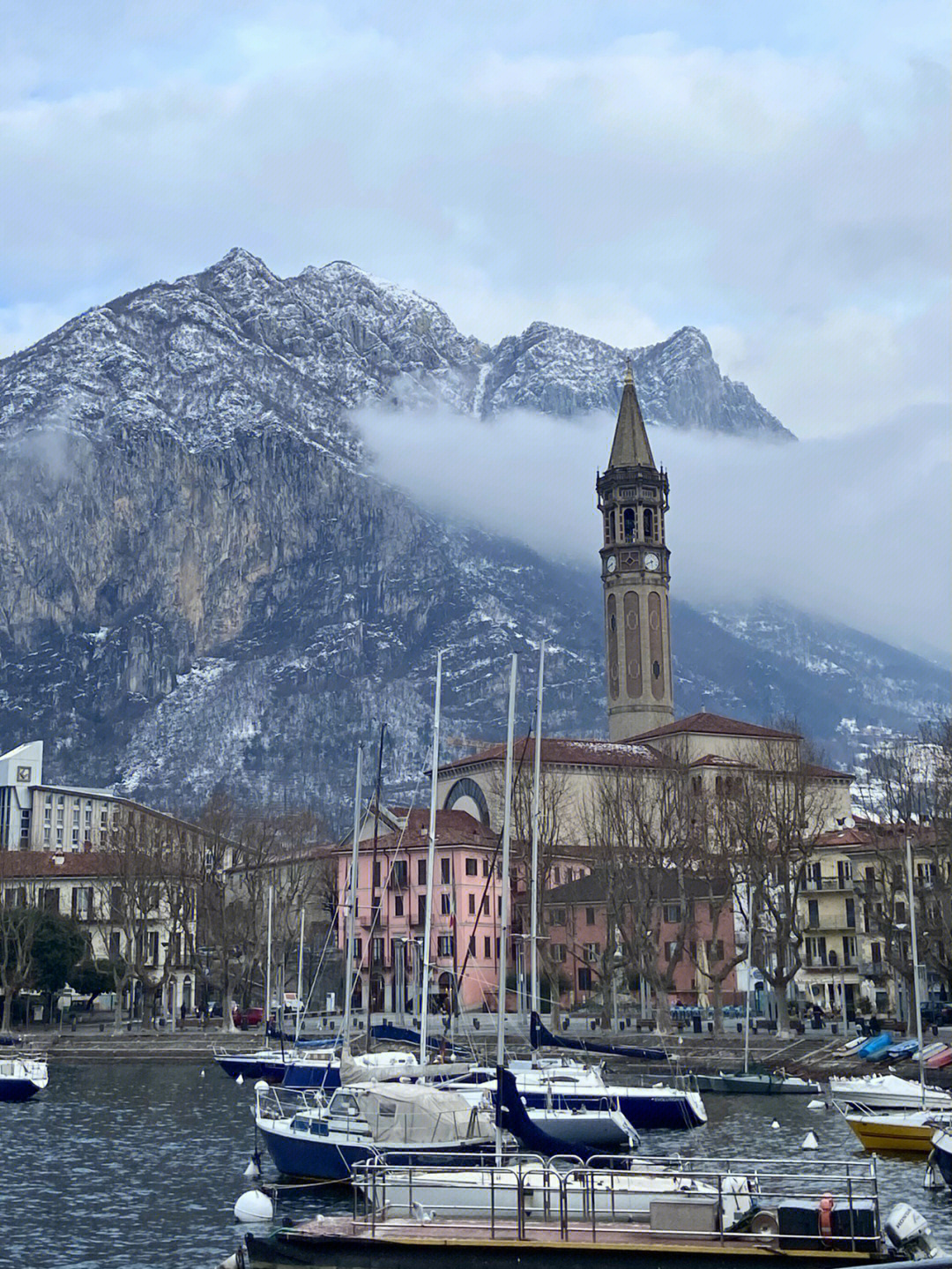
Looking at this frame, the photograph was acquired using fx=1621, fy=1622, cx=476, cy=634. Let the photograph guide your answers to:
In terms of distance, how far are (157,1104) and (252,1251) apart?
43.2 meters

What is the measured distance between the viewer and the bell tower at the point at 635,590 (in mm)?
163375

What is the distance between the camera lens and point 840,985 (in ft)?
382

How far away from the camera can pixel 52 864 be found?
146 m

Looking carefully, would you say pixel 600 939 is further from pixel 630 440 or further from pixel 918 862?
pixel 630 440

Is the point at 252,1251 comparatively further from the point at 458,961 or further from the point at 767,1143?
the point at 458,961

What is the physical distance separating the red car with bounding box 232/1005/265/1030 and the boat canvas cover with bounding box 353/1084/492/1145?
7276cm

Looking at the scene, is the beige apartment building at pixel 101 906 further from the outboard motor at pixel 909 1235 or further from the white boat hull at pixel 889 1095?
the outboard motor at pixel 909 1235

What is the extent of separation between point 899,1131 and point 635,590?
113 meters

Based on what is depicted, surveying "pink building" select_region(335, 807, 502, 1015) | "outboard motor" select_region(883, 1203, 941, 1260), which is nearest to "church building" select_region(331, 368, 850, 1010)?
"pink building" select_region(335, 807, 502, 1015)

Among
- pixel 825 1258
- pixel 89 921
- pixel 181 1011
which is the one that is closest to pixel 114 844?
pixel 89 921

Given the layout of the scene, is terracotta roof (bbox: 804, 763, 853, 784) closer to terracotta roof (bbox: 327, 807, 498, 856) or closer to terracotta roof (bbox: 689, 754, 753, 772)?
terracotta roof (bbox: 689, 754, 753, 772)

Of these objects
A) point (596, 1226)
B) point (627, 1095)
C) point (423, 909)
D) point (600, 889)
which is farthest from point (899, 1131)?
point (423, 909)

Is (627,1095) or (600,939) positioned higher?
(600,939)

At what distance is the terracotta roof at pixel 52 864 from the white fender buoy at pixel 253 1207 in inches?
3747
